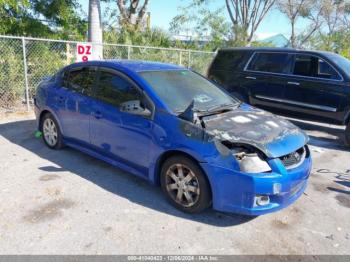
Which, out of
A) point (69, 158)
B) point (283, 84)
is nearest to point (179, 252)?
point (69, 158)

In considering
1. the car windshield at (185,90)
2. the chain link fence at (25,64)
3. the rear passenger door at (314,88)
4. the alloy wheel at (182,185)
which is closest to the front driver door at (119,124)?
the car windshield at (185,90)

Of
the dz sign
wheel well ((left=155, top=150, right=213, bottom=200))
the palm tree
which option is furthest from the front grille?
the palm tree

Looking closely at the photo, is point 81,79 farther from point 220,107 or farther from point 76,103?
point 220,107

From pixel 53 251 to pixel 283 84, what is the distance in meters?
6.12

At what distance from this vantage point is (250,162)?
325cm

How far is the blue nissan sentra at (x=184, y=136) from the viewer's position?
3299 millimetres

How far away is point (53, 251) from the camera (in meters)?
2.98

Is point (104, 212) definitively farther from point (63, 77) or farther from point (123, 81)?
point (63, 77)

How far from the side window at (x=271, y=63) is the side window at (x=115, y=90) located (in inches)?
173

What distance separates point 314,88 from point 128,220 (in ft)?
17.5

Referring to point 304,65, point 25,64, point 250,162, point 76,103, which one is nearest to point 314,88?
point 304,65

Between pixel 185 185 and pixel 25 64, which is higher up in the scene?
pixel 25 64

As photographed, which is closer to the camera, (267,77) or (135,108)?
(135,108)

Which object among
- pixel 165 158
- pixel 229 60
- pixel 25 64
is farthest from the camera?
pixel 229 60
